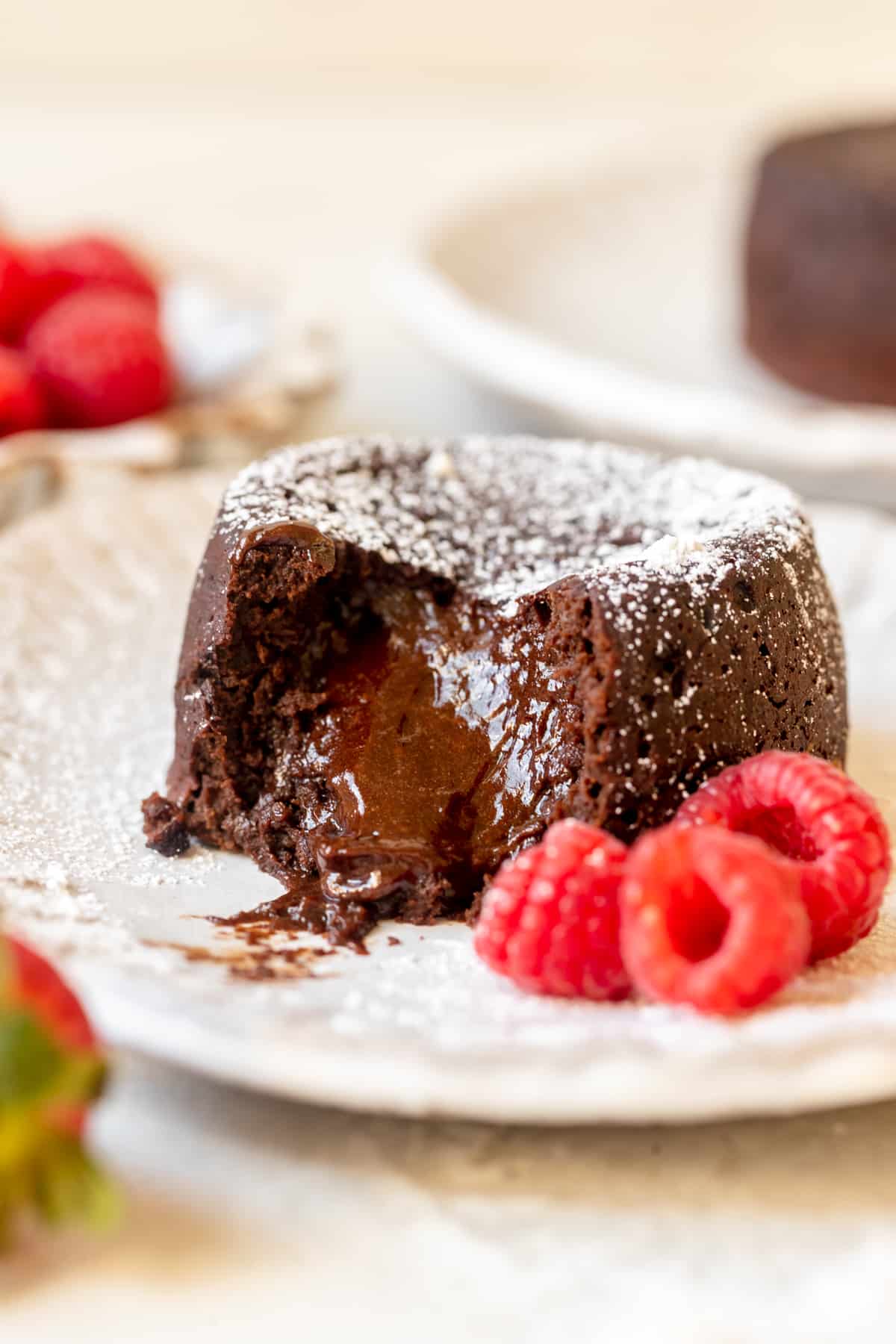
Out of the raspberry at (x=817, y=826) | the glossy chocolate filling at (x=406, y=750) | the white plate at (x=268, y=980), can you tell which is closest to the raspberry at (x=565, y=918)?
the white plate at (x=268, y=980)

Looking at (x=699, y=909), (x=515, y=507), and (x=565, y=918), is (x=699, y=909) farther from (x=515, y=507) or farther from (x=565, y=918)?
(x=515, y=507)

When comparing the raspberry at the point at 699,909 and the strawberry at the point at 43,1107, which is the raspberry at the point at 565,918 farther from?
the strawberry at the point at 43,1107

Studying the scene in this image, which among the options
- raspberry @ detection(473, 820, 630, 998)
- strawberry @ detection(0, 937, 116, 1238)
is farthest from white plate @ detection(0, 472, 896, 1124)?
strawberry @ detection(0, 937, 116, 1238)

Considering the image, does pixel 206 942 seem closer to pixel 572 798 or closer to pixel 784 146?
pixel 572 798

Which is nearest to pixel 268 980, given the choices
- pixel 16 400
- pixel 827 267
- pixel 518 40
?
pixel 16 400

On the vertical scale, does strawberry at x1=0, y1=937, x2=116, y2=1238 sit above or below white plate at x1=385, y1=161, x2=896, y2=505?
above

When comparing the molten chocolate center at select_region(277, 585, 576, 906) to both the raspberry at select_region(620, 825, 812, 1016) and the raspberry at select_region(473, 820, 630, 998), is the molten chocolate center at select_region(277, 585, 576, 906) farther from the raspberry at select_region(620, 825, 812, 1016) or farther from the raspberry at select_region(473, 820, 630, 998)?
the raspberry at select_region(620, 825, 812, 1016)

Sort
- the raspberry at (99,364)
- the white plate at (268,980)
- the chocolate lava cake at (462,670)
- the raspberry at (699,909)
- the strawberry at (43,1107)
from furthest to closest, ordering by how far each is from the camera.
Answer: the raspberry at (99,364) → the chocolate lava cake at (462,670) → the raspberry at (699,909) → the white plate at (268,980) → the strawberry at (43,1107)
